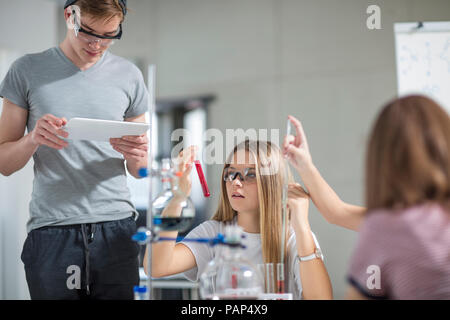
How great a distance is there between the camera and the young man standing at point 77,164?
1442 mm

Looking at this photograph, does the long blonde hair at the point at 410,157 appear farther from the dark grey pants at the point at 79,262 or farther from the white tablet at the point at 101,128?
the dark grey pants at the point at 79,262

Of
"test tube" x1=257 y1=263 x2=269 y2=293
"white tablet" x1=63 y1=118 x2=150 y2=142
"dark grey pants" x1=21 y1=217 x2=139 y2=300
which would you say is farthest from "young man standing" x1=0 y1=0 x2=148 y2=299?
"test tube" x1=257 y1=263 x2=269 y2=293

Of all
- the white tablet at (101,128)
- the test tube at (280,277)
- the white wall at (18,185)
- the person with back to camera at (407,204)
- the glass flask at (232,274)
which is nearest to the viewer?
the person with back to camera at (407,204)

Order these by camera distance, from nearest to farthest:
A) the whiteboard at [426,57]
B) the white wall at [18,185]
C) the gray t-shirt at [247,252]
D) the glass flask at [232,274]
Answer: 1. the glass flask at [232,274]
2. the gray t-shirt at [247,252]
3. the whiteboard at [426,57]
4. the white wall at [18,185]

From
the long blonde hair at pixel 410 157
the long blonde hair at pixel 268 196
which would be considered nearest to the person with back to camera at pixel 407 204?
the long blonde hair at pixel 410 157

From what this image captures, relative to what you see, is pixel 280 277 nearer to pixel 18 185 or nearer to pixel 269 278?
pixel 269 278

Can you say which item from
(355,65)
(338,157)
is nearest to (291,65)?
(355,65)

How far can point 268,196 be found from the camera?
1493 millimetres

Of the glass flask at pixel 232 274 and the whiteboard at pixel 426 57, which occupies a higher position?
the whiteboard at pixel 426 57

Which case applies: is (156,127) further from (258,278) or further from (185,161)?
(258,278)

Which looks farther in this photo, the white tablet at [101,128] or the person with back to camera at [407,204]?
the white tablet at [101,128]

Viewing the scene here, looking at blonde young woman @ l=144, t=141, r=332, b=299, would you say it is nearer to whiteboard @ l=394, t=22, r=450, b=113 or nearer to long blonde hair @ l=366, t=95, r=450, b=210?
long blonde hair @ l=366, t=95, r=450, b=210

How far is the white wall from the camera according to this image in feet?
10.00

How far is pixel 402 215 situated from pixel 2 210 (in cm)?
298
